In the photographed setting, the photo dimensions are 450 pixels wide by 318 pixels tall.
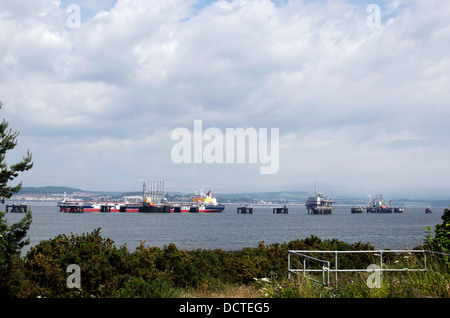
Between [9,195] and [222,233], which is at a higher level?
[9,195]

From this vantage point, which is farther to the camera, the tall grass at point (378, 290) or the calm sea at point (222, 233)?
the calm sea at point (222, 233)

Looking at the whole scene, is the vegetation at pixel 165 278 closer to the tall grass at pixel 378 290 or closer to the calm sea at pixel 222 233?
the tall grass at pixel 378 290

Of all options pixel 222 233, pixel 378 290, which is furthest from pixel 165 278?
pixel 222 233

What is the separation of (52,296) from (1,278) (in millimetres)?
1423

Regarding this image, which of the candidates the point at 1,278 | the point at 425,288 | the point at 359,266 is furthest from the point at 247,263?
the point at 1,278

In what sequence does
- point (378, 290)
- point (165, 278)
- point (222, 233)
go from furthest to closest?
point (222, 233)
point (165, 278)
point (378, 290)

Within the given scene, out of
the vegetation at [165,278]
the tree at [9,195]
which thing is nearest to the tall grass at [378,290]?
the vegetation at [165,278]

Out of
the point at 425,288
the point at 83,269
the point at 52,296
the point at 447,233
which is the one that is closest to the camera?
the point at 425,288

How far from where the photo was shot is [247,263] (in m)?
14.6

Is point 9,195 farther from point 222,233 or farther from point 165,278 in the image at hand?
point 222,233

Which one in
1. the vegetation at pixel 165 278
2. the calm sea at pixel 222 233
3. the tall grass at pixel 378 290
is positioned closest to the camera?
the tall grass at pixel 378 290

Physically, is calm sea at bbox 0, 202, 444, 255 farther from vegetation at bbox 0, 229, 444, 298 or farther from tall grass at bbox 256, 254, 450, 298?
tall grass at bbox 256, 254, 450, 298
